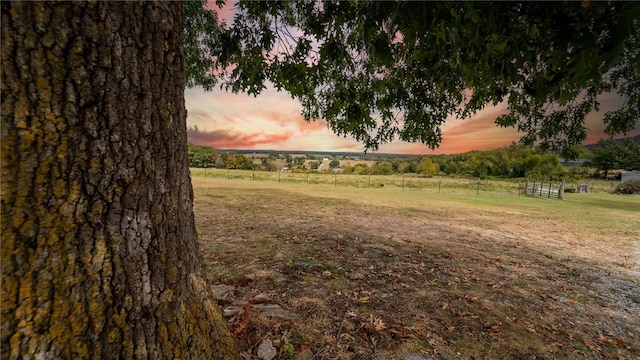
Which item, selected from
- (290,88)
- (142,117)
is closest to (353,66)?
(290,88)

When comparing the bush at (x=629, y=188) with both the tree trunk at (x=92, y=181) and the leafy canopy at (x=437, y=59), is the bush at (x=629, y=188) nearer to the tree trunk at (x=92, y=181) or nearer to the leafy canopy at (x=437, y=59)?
the leafy canopy at (x=437, y=59)

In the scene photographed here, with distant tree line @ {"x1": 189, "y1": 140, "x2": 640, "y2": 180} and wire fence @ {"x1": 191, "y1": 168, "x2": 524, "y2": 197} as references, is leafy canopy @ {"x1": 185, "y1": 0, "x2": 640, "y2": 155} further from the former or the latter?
distant tree line @ {"x1": 189, "y1": 140, "x2": 640, "y2": 180}

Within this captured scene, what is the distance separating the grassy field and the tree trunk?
128 cm

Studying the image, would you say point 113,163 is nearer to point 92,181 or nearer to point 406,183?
point 92,181

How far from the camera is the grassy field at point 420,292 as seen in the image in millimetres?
2822

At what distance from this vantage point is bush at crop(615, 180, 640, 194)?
3269 centimetres

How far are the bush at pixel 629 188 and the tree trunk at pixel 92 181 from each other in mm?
48082

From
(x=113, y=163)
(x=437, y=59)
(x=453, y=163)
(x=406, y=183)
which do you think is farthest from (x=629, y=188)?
(x=113, y=163)

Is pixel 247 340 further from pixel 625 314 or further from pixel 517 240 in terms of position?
pixel 517 240

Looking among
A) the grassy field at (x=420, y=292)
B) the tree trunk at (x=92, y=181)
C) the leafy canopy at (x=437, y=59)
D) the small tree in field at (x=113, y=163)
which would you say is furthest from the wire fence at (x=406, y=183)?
the tree trunk at (x=92, y=181)

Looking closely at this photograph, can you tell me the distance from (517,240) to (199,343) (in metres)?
9.09

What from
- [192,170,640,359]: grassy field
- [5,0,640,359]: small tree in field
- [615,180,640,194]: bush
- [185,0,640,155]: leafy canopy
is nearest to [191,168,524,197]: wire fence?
[615,180,640,194]: bush

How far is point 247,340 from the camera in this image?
2.56 m

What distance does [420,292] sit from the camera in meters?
4.04
